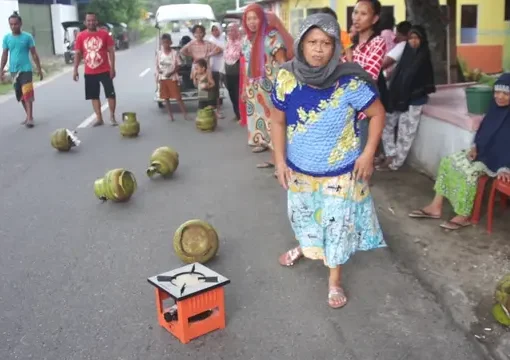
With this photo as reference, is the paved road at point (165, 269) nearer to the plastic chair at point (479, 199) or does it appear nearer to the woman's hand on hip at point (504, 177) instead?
the plastic chair at point (479, 199)

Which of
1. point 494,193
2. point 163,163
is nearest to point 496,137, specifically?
point 494,193

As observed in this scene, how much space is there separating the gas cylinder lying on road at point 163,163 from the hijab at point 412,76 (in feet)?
8.41

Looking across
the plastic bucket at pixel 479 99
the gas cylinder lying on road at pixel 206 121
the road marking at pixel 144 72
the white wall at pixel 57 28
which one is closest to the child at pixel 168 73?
the gas cylinder lying on road at pixel 206 121

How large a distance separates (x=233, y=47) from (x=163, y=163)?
3957 mm

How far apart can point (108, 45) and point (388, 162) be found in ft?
17.6

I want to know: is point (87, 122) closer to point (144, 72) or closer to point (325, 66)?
point (325, 66)

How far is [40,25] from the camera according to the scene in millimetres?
33906

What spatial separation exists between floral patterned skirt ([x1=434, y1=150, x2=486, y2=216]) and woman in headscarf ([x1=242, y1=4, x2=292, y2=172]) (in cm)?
182

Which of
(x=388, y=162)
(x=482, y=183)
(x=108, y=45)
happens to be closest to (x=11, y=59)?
(x=108, y=45)

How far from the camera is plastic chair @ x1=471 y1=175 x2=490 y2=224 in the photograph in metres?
5.04

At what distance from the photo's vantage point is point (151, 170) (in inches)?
278

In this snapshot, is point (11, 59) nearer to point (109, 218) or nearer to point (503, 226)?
point (109, 218)

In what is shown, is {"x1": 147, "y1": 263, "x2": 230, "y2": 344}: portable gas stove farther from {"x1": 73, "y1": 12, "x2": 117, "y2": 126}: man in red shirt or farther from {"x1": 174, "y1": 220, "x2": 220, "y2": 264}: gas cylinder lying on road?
{"x1": 73, "y1": 12, "x2": 117, "y2": 126}: man in red shirt

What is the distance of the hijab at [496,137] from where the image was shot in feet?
16.0
